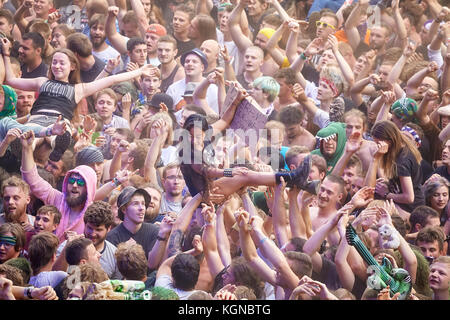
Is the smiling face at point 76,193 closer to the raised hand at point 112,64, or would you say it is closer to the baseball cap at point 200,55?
the raised hand at point 112,64

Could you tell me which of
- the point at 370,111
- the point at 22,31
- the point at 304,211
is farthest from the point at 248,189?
the point at 22,31

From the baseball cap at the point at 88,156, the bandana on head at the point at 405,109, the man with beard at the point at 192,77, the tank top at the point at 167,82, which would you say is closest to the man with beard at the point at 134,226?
the baseball cap at the point at 88,156

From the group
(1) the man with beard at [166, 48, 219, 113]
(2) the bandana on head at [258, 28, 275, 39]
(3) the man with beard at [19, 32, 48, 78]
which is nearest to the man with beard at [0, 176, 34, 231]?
(3) the man with beard at [19, 32, 48, 78]

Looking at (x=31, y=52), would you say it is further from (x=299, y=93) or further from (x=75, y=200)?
(x=299, y=93)

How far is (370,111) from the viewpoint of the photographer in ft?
24.5

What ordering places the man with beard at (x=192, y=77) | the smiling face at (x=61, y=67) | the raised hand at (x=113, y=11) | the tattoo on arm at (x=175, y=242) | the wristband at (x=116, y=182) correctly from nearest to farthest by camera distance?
the tattoo on arm at (x=175, y=242)
the wristband at (x=116, y=182)
the smiling face at (x=61, y=67)
the man with beard at (x=192, y=77)
the raised hand at (x=113, y=11)

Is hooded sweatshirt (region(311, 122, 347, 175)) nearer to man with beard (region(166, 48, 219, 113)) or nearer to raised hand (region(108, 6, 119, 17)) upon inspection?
man with beard (region(166, 48, 219, 113))

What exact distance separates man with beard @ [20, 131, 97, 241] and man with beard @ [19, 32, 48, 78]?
829 mm

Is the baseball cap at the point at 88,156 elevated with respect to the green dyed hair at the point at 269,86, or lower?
lower

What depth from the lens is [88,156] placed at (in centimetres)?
727

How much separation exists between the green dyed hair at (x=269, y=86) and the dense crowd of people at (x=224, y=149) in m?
0.01

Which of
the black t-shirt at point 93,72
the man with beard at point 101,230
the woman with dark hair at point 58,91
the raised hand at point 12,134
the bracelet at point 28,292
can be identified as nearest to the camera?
the bracelet at point 28,292

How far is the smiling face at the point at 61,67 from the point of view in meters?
7.50
